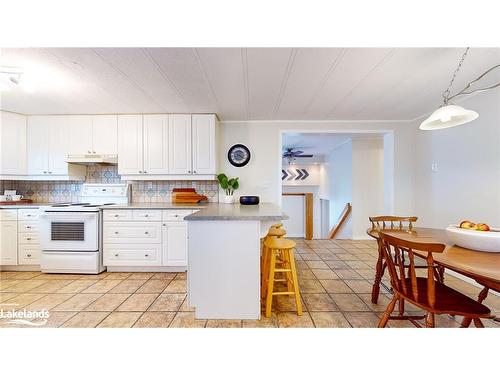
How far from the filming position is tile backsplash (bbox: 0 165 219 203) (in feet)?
11.4

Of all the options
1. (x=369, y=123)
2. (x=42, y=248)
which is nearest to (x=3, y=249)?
(x=42, y=248)

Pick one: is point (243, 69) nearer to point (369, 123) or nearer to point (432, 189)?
point (369, 123)

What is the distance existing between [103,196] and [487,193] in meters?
5.07

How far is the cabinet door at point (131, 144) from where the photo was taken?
324 centimetres

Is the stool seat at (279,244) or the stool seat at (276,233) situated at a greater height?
the stool seat at (276,233)

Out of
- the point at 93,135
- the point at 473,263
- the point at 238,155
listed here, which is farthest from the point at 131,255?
the point at 473,263

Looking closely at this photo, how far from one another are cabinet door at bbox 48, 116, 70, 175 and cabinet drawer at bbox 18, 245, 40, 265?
3.58 feet

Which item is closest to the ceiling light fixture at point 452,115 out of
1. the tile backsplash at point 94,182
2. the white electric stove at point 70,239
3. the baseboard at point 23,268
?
the tile backsplash at point 94,182

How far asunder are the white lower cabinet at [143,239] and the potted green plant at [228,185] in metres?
0.70

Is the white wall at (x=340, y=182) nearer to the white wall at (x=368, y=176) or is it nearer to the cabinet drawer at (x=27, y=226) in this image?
the white wall at (x=368, y=176)
